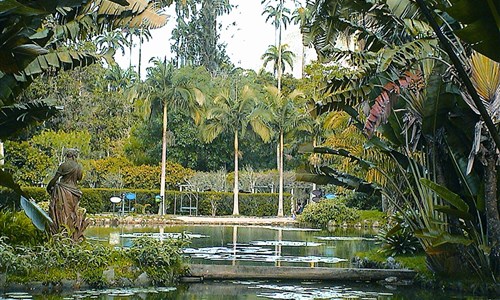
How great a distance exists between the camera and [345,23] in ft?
43.0

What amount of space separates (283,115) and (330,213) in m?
11.2

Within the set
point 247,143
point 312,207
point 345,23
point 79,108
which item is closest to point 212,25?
point 247,143

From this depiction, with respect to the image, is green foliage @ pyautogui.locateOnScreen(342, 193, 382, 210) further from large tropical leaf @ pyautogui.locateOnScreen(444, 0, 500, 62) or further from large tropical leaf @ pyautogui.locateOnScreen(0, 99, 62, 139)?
large tropical leaf @ pyautogui.locateOnScreen(444, 0, 500, 62)

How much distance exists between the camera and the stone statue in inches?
492

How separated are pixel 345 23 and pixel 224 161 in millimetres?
39463

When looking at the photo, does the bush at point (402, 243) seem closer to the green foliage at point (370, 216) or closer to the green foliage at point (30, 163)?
the green foliage at point (370, 216)

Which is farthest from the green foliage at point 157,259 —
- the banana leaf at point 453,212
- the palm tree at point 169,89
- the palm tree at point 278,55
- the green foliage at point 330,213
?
the palm tree at point 278,55

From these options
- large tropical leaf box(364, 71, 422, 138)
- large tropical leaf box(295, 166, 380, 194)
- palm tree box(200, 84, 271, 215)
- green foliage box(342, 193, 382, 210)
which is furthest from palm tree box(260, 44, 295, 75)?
large tropical leaf box(364, 71, 422, 138)

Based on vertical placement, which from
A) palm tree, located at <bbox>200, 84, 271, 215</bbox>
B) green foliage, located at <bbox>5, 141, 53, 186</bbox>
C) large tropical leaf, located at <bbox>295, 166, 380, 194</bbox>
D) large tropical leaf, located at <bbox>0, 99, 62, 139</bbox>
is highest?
palm tree, located at <bbox>200, 84, 271, 215</bbox>

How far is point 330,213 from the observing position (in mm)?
36406

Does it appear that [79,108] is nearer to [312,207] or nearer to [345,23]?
[312,207]

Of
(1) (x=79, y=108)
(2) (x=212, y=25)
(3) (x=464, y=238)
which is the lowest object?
(3) (x=464, y=238)

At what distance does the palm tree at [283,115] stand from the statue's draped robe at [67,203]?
3226 cm

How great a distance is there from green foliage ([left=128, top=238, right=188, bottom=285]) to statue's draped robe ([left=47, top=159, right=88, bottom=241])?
42.8 inches
